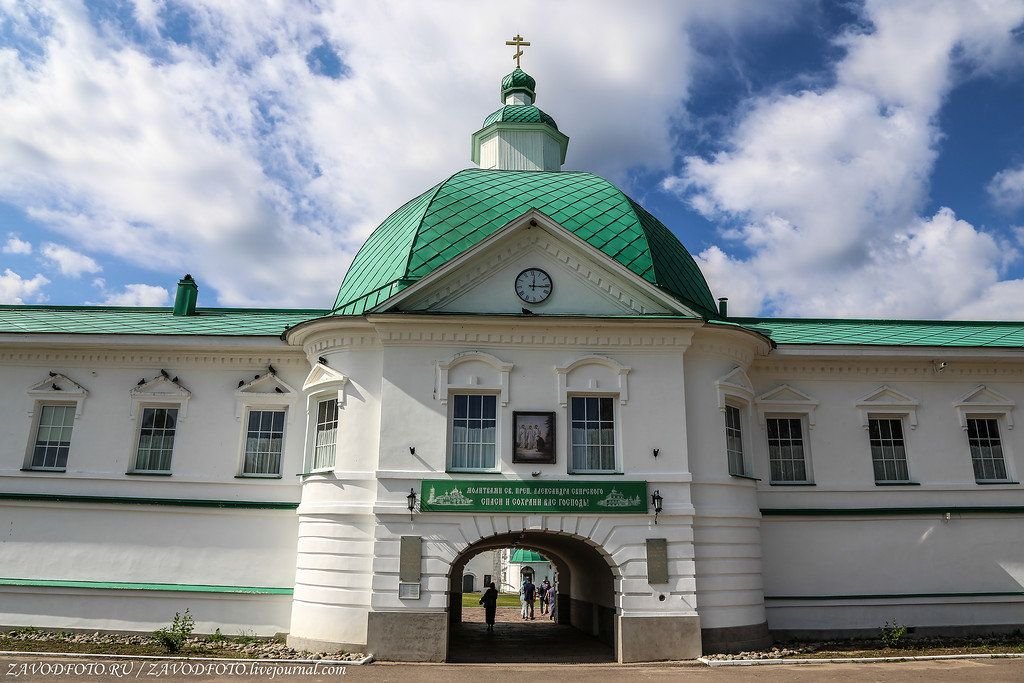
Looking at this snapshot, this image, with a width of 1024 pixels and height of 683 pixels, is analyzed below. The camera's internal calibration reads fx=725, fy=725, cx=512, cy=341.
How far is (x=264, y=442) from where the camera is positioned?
1755 cm

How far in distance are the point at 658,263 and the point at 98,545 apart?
14676 mm

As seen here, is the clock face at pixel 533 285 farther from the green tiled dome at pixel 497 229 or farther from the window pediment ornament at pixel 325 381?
the window pediment ornament at pixel 325 381

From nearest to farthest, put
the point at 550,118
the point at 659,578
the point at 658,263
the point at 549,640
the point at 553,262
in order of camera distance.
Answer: the point at 659,578 → the point at 553,262 → the point at 658,263 → the point at 549,640 → the point at 550,118

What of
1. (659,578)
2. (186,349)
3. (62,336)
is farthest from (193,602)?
(659,578)

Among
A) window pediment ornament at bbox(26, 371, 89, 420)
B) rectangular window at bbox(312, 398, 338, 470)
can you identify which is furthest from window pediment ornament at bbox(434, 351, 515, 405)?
window pediment ornament at bbox(26, 371, 89, 420)

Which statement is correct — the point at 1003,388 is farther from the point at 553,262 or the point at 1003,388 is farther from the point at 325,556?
the point at 325,556

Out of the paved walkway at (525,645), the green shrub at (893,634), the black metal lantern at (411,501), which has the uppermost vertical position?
the black metal lantern at (411,501)

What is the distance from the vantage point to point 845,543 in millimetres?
17500

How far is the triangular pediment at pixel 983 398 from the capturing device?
1856 centimetres

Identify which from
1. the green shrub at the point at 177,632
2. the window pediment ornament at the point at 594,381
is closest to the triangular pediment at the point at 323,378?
the window pediment ornament at the point at 594,381

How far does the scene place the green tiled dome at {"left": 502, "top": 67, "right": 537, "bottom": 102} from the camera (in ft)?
79.6

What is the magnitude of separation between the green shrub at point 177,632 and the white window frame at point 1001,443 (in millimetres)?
18889

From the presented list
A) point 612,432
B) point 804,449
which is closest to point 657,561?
point 612,432

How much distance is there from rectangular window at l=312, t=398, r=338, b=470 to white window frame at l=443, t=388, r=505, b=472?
2591 mm
